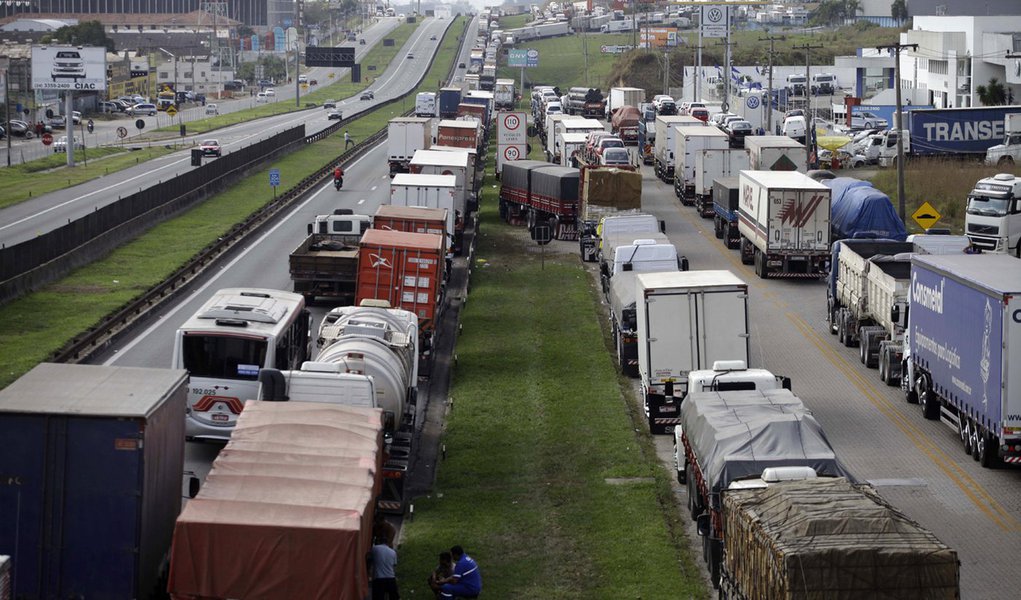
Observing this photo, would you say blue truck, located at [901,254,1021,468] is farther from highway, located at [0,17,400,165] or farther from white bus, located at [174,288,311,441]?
highway, located at [0,17,400,165]

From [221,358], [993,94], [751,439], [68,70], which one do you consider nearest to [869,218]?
[221,358]

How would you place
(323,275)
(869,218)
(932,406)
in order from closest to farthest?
(932,406) < (323,275) < (869,218)

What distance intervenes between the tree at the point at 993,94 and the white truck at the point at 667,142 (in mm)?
28421

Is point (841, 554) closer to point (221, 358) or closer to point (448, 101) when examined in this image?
point (221, 358)

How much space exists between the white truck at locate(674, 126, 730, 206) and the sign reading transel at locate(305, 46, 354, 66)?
119708 millimetres

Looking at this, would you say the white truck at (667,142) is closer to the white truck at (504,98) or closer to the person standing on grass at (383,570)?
the person standing on grass at (383,570)

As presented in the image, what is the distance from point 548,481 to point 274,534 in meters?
9.45

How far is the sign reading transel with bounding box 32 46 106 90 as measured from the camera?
97.4 metres

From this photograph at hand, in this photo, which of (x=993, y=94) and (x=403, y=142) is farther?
(x=993, y=94)

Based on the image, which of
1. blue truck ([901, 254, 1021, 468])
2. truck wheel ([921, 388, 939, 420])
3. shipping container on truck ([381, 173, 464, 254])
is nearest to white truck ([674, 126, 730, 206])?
shipping container on truck ([381, 173, 464, 254])

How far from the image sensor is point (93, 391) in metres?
17.1

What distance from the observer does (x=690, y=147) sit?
65125 mm

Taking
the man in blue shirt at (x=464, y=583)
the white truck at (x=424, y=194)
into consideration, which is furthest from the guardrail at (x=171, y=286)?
the man in blue shirt at (x=464, y=583)

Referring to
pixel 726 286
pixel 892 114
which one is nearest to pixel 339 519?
pixel 726 286
